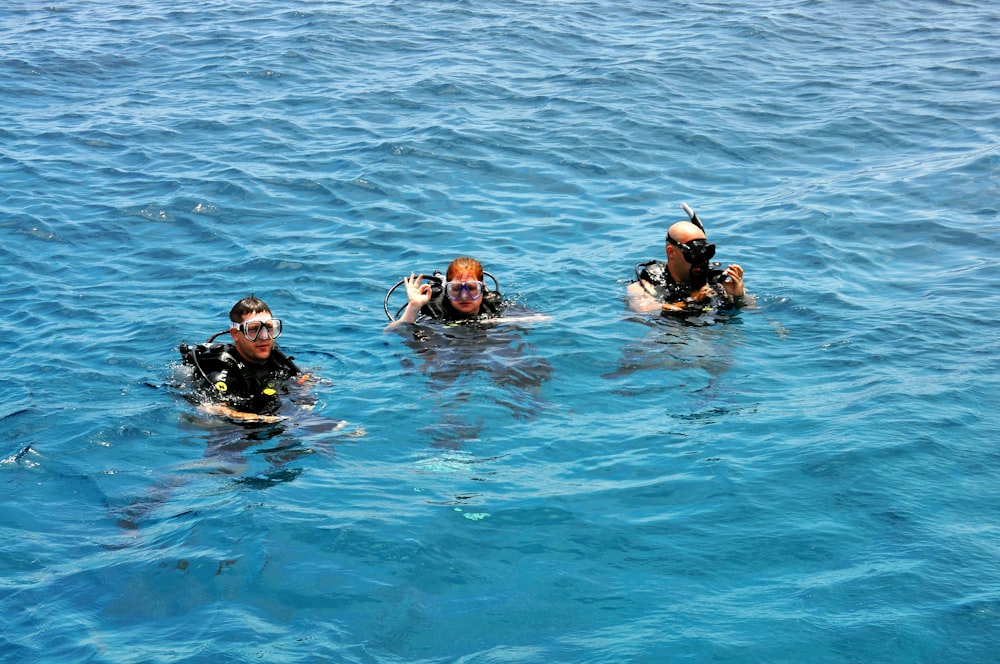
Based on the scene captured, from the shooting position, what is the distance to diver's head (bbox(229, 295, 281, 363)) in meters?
7.24

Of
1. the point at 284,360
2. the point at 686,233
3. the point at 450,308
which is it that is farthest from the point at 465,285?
the point at 686,233

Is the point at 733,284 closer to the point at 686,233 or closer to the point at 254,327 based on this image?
the point at 686,233

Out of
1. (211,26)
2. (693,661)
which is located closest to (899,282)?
(693,661)

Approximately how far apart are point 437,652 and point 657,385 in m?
3.38

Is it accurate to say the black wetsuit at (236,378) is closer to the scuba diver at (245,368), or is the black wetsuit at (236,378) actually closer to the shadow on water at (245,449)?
the scuba diver at (245,368)

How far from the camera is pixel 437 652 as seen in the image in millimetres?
4840

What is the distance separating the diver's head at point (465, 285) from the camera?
8.22m

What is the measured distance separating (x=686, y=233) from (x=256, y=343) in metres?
3.83

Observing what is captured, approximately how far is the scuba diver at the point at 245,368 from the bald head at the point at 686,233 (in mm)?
3573

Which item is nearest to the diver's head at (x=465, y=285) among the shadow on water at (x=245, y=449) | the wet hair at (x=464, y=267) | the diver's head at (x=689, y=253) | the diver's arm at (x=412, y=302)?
the wet hair at (x=464, y=267)

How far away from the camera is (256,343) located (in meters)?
7.29

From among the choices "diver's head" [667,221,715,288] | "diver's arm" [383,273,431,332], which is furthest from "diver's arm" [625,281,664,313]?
"diver's arm" [383,273,431,332]

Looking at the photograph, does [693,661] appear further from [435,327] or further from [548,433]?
[435,327]

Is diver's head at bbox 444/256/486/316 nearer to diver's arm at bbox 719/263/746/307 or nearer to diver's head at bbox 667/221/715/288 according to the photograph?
diver's head at bbox 667/221/715/288
